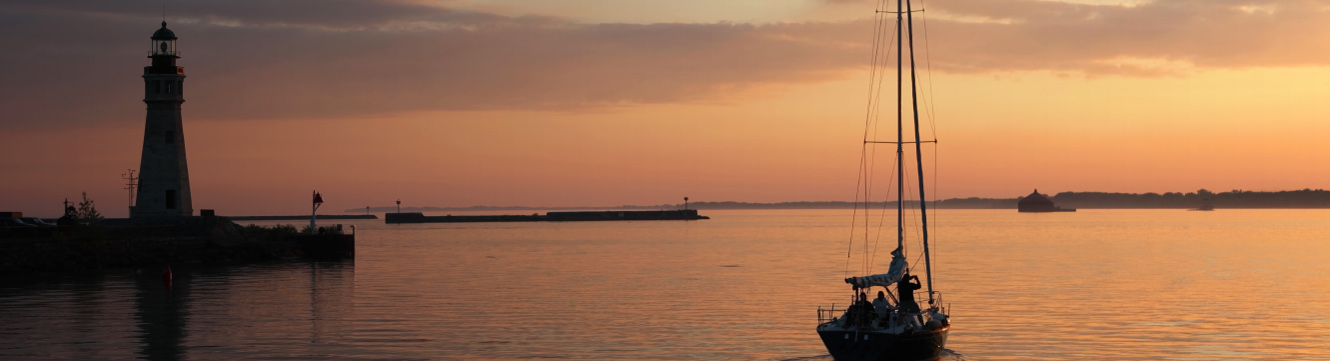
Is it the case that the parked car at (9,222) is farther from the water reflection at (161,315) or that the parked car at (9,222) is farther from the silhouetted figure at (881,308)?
the silhouetted figure at (881,308)

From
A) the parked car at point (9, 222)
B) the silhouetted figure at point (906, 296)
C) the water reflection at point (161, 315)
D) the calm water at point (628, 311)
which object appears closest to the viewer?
the silhouetted figure at point (906, 296)

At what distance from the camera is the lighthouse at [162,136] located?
8106cm

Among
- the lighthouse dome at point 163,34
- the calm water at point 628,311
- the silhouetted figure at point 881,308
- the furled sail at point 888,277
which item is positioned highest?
the lighthouse dome at point 163,34

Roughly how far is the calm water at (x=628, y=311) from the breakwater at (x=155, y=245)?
4.75 m

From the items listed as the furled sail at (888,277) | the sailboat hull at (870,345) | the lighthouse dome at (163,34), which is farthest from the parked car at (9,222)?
the sailboat hull at (870,345)

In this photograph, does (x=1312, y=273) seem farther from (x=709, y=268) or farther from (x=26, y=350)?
(x=26, y=350)

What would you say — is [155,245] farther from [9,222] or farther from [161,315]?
[161,315]

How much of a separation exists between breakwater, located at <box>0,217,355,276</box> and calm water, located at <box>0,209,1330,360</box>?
4753 mm

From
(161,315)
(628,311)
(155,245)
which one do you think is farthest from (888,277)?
(155,245)

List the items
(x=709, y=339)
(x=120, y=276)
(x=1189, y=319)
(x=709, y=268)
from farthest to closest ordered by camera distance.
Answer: (x=709, y=268), (x=120, y=276), (x=1189, y=319), (x=709, y=339)

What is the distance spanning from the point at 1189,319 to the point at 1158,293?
13077mm

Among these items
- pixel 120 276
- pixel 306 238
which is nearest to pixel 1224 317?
pixel 120 276

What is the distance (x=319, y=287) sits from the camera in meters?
62.4

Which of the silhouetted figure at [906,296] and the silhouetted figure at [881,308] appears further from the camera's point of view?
the silhouetted figure at [906,296]
